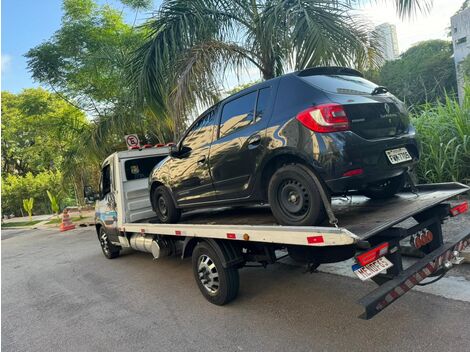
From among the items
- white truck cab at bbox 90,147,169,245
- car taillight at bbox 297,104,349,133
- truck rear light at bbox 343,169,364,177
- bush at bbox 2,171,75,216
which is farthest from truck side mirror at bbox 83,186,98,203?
bush at bbox 2,171,75,216

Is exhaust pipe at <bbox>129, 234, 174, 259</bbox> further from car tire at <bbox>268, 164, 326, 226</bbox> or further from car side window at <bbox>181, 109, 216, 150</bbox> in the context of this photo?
car tire at <bbox>268, 164, 326, 226</bbox>

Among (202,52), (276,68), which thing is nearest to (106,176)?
(202,52)

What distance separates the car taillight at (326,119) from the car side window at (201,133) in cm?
150

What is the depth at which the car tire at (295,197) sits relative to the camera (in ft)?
9.78

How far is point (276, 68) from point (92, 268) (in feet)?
17.5

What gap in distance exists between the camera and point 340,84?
3.35m

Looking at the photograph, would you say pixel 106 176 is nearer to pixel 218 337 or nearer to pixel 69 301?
pixel 69 301

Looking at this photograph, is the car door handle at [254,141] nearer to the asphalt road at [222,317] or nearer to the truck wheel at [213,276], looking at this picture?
the truck wheel at [213,276]

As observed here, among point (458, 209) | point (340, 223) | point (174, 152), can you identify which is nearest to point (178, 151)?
point (174, 152)

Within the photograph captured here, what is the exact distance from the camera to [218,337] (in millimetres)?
3359

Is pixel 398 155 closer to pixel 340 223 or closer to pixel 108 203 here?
pixel 340 223

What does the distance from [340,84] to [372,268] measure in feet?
5.51

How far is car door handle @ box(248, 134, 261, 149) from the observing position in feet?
11.4

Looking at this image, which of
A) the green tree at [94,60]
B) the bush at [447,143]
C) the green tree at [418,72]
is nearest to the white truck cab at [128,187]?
the bush at [447,143]
